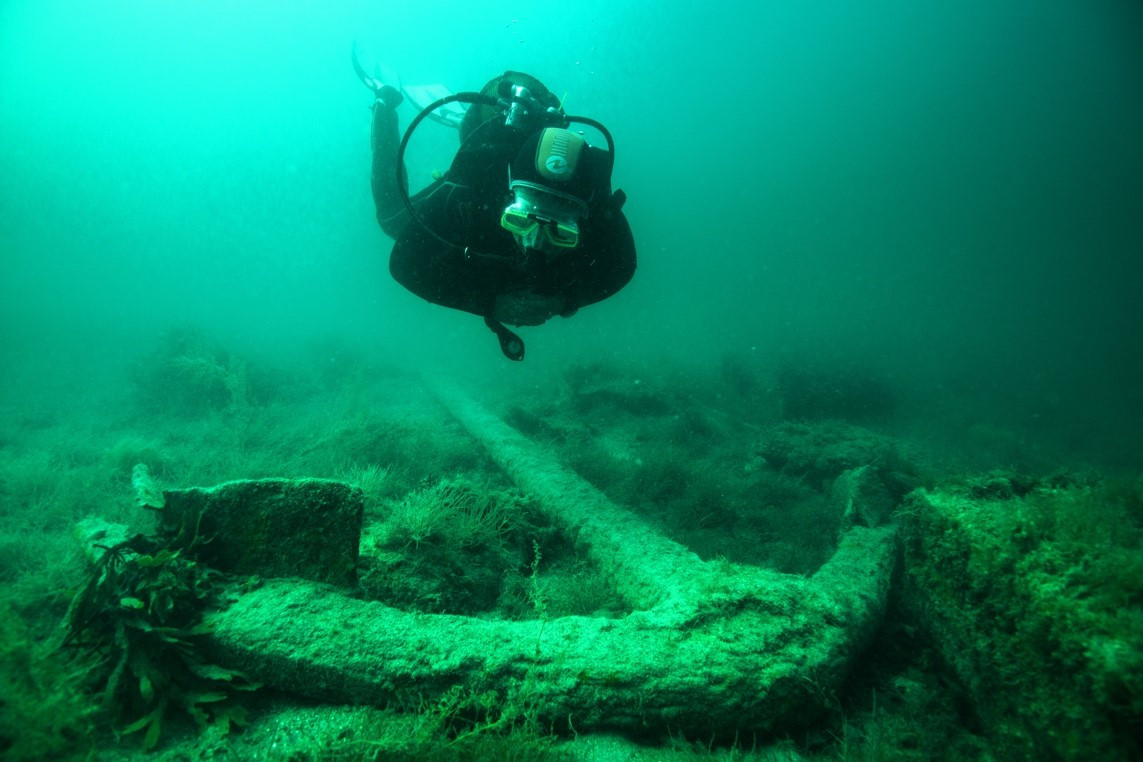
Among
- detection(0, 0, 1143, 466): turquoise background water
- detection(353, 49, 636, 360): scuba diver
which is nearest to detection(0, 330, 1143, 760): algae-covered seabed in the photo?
detection(353, 49, 636, 360): scuba diver

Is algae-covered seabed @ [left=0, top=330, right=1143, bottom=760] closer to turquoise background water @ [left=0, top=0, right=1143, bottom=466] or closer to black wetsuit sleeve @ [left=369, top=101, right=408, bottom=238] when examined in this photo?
black wetsuit sleeve @ [left=369, top=101, right=408, bottom=238]

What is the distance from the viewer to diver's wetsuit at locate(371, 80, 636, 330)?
12.8 feet

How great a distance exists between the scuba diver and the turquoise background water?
28168mm

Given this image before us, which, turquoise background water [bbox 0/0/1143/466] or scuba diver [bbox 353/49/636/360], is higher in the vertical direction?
turquoise background water [bbox 0/0/1143/466]

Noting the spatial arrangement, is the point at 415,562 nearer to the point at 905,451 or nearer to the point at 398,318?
the point at 905,451

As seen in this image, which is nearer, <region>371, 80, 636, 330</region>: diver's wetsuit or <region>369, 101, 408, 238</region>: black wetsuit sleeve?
<region>371, 80, 636, 330</region>: diver's wetsuit

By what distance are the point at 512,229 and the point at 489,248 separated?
2.23ft

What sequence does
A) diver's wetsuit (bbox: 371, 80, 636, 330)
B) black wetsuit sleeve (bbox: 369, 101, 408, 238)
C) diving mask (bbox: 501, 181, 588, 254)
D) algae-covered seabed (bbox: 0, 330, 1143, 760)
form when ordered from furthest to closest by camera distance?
black wetsuit sleeve (bbox: 369, 101, 408, 238) < diver's wetsuit (bbox: 371, 80, 636, 330) < diving mask (bbox: 501, 181, 588, 254) < algae-covered seabed (bbox: 0, 330, 1143, 760)

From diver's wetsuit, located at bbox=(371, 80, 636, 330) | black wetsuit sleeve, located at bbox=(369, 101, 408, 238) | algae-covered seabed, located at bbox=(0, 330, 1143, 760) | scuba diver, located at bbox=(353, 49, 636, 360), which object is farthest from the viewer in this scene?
black wetsuit sleeve, located at bbox=(369, 101, 408, 238)

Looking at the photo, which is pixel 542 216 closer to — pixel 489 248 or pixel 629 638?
pixel 489 248

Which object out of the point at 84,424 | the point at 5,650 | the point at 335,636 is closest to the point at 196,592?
the point at 5,650

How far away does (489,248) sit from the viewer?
13.2 feet

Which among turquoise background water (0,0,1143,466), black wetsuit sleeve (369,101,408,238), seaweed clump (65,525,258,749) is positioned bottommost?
seaweed clump (65,525,258,749)

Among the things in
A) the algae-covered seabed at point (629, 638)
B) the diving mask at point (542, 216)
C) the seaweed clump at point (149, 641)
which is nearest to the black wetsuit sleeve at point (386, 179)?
the diving mask at point (542, 216)
